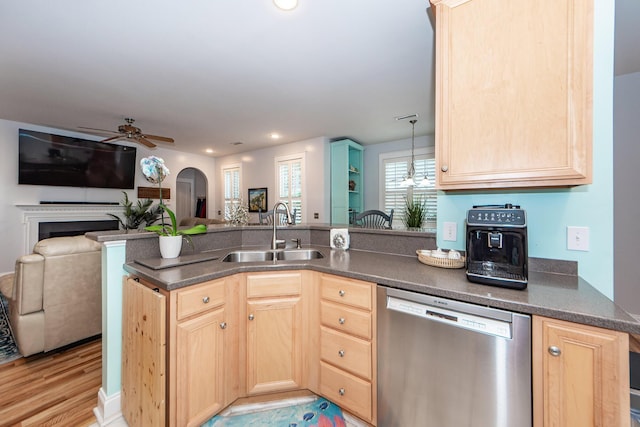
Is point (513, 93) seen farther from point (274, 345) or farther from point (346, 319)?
point (274, 345)

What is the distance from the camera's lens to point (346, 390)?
1463mm

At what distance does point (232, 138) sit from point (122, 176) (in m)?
2.38

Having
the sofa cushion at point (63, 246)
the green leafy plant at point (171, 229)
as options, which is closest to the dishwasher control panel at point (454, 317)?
the green leafy plant at point (171, 229)

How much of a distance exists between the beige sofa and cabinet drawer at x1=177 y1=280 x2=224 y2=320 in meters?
1.58

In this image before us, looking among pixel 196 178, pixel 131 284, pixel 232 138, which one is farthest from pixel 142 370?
pixel 196 178

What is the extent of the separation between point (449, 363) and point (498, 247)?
56 cm

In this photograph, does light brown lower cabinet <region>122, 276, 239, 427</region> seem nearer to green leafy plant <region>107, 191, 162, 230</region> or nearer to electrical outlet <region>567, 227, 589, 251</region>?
electrical outlet <region>567, 227, 589, 251</region>

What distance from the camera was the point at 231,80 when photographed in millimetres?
2605

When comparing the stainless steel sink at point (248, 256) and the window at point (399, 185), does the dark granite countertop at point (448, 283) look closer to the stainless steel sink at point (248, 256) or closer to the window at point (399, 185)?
the stainless steel sink at point (248, 256)

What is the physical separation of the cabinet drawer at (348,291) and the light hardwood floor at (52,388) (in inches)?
63.1

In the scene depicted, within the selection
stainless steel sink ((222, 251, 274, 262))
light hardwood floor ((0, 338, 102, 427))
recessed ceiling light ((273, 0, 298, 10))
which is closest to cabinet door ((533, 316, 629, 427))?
stainless steel sink ((222, 251, 274, 262))

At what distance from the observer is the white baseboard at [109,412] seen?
4.95 ft

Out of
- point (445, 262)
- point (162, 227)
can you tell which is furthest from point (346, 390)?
point (162, 227)

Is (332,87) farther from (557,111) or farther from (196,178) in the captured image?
(196,178)
